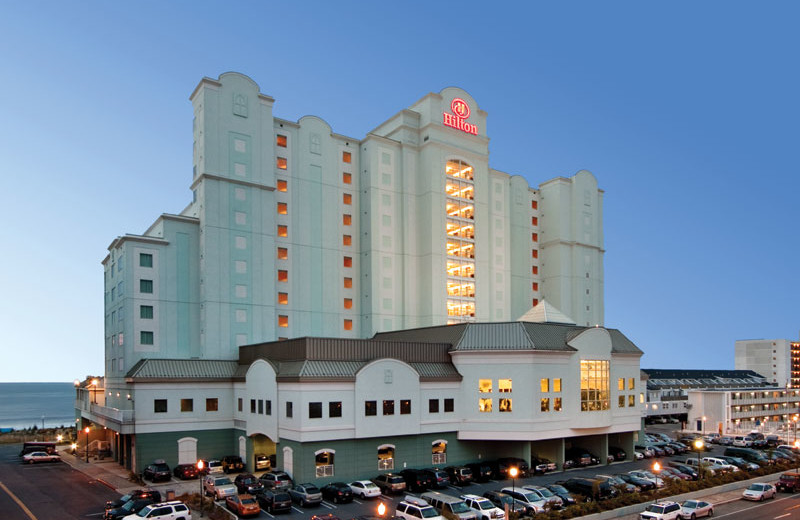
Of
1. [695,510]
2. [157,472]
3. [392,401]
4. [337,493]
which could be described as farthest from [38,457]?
[695,510]

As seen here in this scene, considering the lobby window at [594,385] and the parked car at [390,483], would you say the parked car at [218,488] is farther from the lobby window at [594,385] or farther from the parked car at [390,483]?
the lobby window at [594,385]

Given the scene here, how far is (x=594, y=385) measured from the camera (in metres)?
64.9

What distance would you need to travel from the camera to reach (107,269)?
81.8m

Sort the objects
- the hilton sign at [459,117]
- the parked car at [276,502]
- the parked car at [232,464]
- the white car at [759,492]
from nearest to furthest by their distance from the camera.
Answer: the parked car at [276,502], the white car at [759,492], the parked car at [232,464], the hilton sign at [459,117]

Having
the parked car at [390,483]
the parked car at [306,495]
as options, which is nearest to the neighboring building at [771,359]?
the parked car at [390,483]

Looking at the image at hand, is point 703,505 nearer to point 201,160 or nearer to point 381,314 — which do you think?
point 381,314

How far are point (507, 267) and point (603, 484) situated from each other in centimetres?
5025

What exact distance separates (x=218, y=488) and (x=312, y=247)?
39.8 meters

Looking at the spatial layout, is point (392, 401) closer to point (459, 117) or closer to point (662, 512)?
point (662, 512)

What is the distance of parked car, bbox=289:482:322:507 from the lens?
46.2 m

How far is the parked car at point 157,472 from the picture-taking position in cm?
5597

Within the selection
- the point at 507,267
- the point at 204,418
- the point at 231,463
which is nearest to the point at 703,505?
the point at 231,463

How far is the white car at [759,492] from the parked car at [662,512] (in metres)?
11.1

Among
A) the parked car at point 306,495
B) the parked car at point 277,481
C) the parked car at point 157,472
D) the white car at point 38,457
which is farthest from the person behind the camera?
the white car at point 38,457
